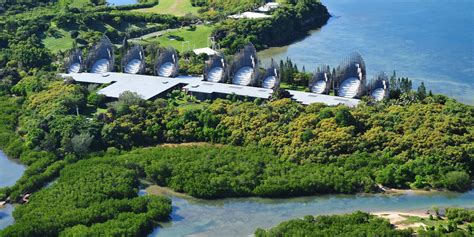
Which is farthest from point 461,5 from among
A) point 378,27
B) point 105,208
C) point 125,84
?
point 105,208

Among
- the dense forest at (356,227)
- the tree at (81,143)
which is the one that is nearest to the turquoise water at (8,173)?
Answer: the tree at (81,143)

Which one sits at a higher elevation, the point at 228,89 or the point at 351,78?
the point at 351,78

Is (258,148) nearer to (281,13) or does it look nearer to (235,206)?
(235,206)

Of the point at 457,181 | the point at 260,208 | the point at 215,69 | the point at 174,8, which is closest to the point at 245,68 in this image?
the point at 215,69

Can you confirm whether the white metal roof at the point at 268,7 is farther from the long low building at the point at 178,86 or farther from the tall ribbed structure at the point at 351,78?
the tall ribbed structure at the point at 351,78

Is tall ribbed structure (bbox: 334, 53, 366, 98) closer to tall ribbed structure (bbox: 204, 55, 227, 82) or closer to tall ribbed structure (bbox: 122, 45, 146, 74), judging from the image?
tall ribbed structure (bbox: 204, 55, 227, 82)

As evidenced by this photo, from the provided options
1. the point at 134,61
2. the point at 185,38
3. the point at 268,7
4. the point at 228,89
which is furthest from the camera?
the point at 268,7

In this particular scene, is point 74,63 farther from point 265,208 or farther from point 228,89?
point 265,208
